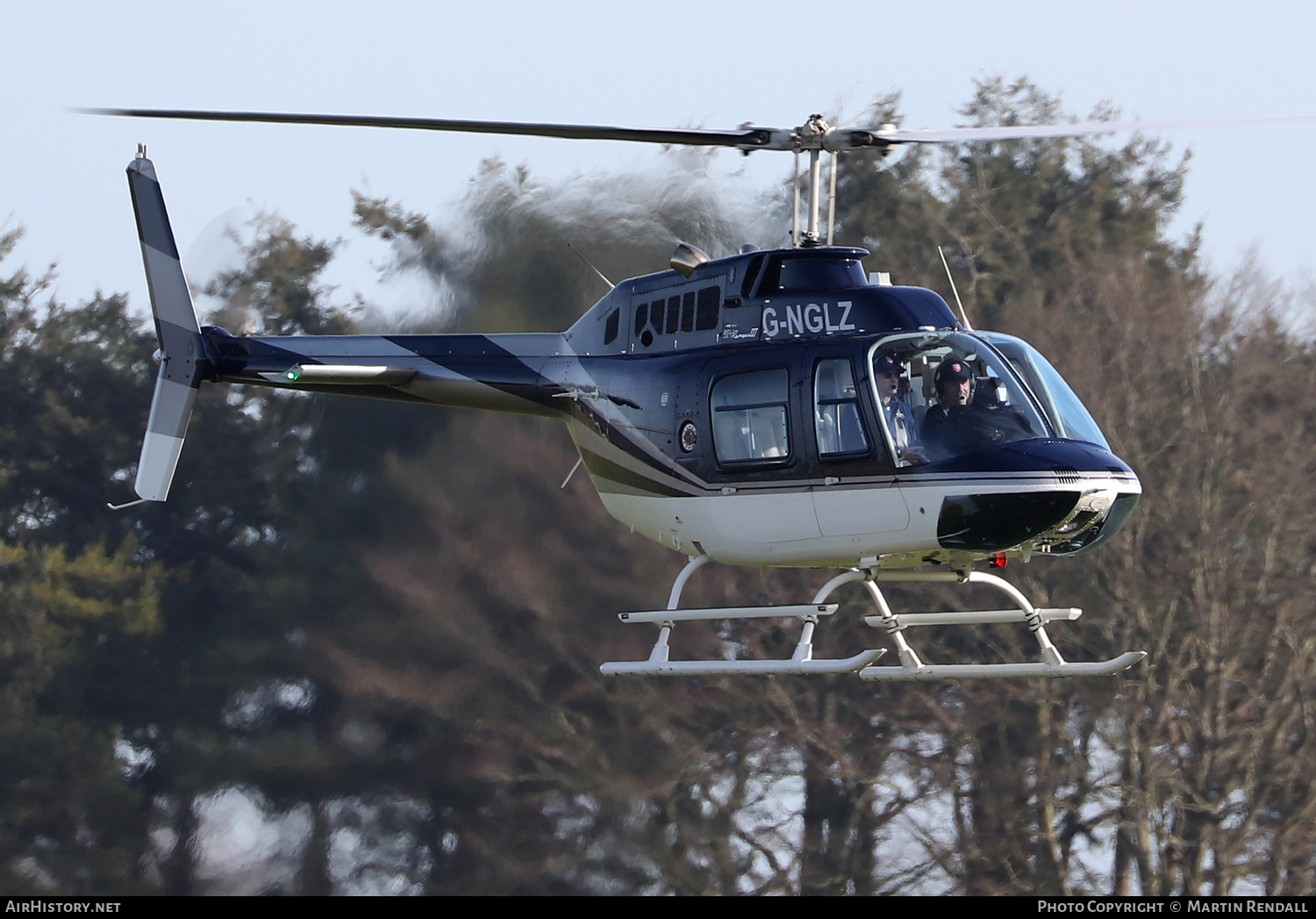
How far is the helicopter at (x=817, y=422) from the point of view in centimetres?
978

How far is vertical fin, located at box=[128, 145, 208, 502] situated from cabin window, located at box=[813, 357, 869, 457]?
5.07 m

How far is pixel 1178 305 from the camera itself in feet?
78.6

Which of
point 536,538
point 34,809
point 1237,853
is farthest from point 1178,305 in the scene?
point 34,809

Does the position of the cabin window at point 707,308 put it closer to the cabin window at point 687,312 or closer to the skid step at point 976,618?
the cabin window at point 687,312

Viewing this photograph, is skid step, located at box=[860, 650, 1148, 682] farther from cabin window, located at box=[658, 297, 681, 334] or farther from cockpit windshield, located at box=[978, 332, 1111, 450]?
cabin window, located at box=[658, 297, 681, 334]

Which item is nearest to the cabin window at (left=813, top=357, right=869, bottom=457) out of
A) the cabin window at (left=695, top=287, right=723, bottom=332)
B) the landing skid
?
the landing skid

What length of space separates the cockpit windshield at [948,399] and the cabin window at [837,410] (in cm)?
15

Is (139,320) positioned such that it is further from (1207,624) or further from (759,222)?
(1207,624)

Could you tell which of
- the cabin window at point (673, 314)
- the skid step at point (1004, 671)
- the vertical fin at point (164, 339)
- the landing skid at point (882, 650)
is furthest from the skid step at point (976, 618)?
the vertical fin at point (164, 339)

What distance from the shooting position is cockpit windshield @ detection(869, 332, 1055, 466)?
32.1 ft

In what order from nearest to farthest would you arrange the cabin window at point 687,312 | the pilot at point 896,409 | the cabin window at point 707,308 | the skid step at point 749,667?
1. the pilot at point 896,409
2. the skid step at point 749,667
3. the cabin window at point 707,308
4. the cabin window at point 687,312

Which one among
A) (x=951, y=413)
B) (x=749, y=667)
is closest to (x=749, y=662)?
(x=749, y=667)

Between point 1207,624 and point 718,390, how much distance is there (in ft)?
45.6

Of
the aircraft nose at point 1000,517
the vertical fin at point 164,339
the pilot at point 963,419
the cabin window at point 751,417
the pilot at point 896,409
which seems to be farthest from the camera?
the vertical fin at point 164,339
